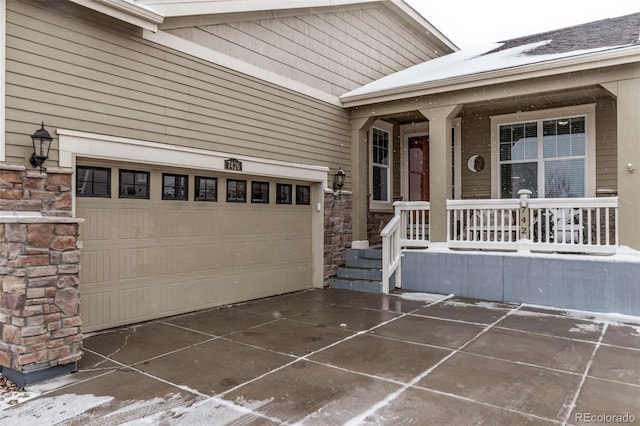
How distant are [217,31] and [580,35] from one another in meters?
6.53

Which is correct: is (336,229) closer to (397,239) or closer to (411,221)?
(397,239)

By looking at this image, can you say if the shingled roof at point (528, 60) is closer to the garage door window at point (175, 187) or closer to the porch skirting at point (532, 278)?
the porch skirting at point (532, 278)

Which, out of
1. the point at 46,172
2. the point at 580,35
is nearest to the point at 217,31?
the point at 46,172

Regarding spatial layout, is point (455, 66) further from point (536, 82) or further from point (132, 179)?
point (132, 179)

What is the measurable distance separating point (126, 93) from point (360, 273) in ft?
16.2

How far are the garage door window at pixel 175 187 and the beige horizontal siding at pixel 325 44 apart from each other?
6.14 feet

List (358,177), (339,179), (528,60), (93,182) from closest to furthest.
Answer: (93,182), (528,60), (339,179), (358,177)

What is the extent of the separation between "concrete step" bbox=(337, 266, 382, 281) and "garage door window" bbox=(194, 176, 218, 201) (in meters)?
3.03

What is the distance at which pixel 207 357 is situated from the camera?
174 inches

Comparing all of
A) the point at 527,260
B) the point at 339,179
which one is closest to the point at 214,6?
the point at 339,179

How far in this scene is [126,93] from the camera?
5422mm

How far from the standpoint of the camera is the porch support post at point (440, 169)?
780cm

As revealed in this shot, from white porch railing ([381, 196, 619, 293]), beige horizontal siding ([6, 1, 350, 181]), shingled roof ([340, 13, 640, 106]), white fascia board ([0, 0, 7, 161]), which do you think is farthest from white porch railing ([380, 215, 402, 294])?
white fascia board ([0, 0, 7, 161])

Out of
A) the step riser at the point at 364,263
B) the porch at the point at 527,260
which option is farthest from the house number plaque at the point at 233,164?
the step riser at the point at 364,263
